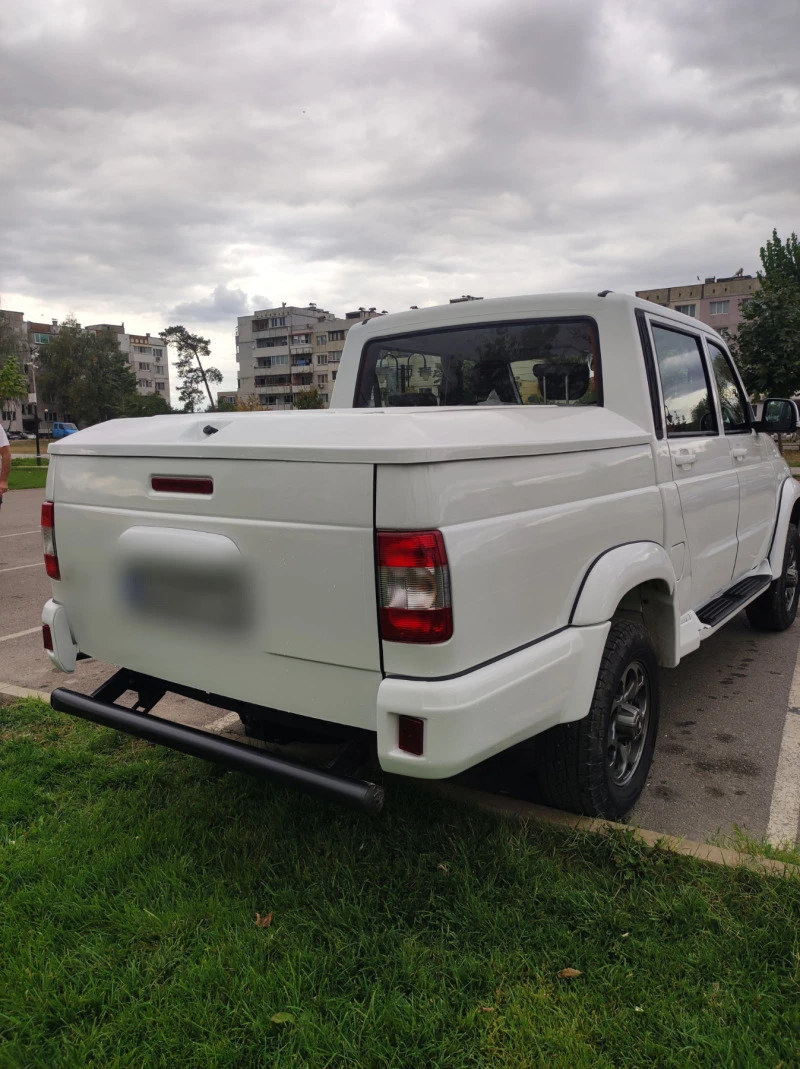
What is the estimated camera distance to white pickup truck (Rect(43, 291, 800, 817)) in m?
2.08

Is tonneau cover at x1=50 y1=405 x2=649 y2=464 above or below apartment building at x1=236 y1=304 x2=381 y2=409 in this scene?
below

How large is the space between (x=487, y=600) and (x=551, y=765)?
93 cm

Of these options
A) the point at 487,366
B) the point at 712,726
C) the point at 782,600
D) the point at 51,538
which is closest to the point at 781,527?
the point at 782,600

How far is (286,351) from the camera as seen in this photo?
360 feet

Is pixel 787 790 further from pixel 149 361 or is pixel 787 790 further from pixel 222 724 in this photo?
pixel 149 361

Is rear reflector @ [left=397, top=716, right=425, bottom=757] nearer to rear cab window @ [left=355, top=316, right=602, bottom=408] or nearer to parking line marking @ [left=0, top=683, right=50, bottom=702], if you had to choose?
rear cab window @ [left=355, top=316, right=602, bottom=408]

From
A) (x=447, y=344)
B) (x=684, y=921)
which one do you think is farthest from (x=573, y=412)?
(x=684, y=921)

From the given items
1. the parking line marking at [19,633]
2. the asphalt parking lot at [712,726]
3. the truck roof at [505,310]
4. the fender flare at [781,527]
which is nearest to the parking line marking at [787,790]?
the asphalt parking lot at [712,726]

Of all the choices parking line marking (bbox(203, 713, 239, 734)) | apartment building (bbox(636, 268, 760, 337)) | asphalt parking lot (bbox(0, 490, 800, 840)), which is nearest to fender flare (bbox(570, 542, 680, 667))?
asphalt parking lot (bbox(0, 490, 800, 840))

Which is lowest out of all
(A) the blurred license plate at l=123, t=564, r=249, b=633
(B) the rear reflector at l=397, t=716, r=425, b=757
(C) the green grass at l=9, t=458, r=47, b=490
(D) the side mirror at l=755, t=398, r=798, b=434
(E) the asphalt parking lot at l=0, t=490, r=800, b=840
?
(E) the asphalt parking lot at l=0, t=490, r=800, b=840

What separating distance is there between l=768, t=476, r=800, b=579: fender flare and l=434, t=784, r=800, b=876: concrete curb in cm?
262

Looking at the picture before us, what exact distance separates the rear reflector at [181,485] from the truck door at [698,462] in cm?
199

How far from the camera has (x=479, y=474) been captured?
2.18 metres

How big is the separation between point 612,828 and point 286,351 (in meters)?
111
